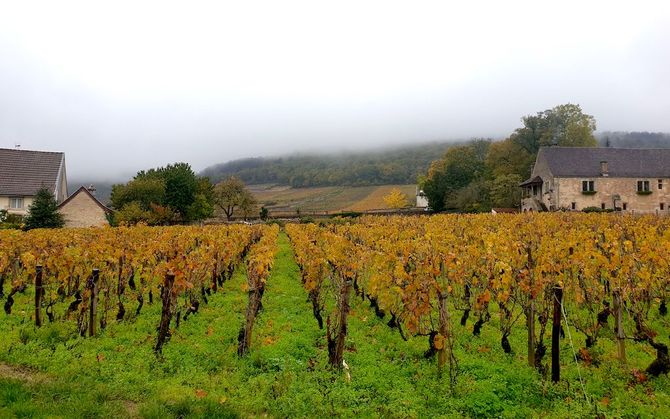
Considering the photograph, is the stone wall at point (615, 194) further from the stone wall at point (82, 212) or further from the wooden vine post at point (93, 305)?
the wooden vine post at point (93, 305)

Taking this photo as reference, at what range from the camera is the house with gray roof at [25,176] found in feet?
142

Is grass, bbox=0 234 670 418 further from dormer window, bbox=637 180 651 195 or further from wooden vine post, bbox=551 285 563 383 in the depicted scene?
dormer window, bbox=637 180 651 195

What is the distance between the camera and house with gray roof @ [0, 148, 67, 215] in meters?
43.4

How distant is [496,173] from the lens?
5988 cm

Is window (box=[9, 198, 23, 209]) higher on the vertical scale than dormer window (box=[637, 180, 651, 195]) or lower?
higher

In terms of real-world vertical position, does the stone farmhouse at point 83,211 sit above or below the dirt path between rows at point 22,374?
above

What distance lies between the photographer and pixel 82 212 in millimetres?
40625

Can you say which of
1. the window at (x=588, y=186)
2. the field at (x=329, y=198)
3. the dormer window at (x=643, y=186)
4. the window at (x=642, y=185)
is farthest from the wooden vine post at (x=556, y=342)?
the field at (x=329, y=198)

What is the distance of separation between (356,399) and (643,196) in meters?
56.4

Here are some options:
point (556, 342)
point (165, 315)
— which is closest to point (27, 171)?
point (165, 315)

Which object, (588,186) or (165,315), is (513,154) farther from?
(165,315)

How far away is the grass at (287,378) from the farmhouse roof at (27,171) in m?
43.3

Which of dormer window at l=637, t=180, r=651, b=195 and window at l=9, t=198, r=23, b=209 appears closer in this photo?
window at l=9, t=198, r=23, b=209

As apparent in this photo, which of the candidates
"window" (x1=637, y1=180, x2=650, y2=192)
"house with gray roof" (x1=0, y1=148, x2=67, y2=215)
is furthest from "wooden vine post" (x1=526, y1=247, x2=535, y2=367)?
"window" (x1=637, y1=180, x2=650, y2=192)
